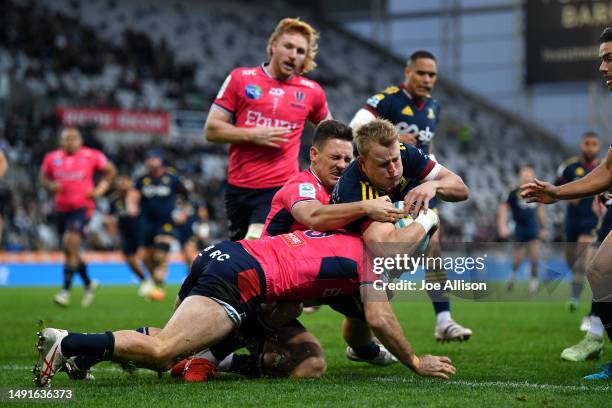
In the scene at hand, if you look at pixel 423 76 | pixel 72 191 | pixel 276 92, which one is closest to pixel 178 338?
pixel 276 92

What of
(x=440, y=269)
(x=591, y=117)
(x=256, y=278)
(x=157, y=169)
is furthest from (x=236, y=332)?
(x=591, y=117)

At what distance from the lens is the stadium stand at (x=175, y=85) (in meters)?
27.8

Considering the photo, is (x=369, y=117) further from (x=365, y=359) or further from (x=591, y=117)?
(x=591, y=117)

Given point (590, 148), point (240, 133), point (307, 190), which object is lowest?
point (307, 190)

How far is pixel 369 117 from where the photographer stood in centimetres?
844

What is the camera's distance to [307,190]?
5977 millimetres

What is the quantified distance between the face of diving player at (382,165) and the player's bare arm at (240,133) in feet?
7.58

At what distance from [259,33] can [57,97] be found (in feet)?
48.7

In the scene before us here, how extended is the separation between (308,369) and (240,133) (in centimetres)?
268

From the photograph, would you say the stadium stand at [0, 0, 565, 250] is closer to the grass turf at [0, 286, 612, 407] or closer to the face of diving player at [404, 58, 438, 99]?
the grass turf at [0, 286, 612, 407]

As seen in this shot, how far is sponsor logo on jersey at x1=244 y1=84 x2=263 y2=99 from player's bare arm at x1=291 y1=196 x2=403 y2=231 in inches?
101

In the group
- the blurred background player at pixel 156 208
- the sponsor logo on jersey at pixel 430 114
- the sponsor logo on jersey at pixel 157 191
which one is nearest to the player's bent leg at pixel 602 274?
the sponsor logo on jersey at pixel 430 114

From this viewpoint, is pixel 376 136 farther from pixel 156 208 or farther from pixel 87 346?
pixel 156 208

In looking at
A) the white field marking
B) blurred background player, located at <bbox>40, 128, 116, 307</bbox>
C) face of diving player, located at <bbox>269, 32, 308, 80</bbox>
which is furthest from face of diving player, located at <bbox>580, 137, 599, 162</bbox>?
blurred background player, located at <bbox>40, 128, 116, 307</bbox>
